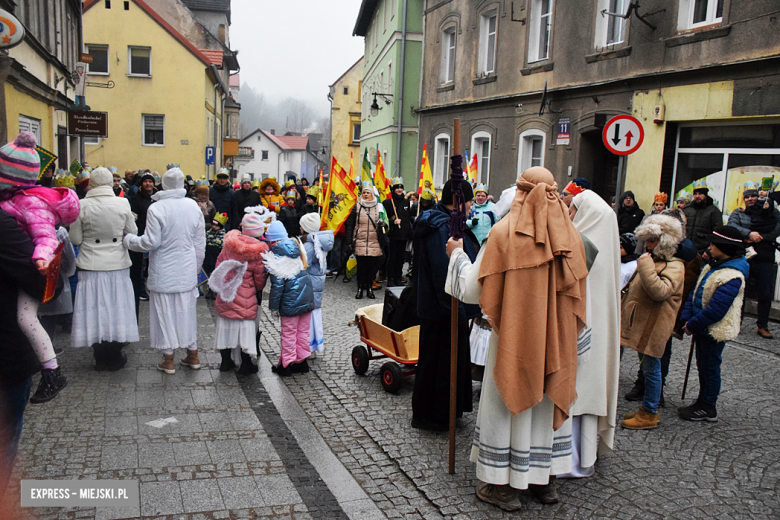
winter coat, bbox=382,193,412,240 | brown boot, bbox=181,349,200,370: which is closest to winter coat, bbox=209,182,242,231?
winter coat, bbox=382,193,412,240

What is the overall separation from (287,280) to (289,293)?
0.44 ft

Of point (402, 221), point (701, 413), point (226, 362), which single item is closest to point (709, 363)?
point (701, 413)

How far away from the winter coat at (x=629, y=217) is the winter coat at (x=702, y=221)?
150 centimetres

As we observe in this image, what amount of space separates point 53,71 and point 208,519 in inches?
576

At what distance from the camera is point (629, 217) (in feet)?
38.0

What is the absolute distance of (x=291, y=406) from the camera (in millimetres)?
5734

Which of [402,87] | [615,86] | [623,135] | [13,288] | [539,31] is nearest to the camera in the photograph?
[13,288]

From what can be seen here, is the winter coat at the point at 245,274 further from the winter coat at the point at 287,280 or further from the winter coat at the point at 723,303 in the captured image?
the winter coat at the point at 723,303

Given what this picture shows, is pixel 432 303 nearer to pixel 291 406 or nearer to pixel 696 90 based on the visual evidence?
pixel 291 406

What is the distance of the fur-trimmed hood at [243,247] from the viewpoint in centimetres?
623

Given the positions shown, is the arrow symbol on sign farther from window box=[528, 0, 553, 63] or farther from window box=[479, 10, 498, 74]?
window box=[479, 10, 498, 74]

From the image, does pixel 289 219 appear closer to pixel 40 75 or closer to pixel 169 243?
pixel 40 75

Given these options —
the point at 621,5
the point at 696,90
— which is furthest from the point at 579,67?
the point at 696,90

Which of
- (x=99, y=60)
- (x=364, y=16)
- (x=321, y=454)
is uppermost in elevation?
(x=364, y=16)
